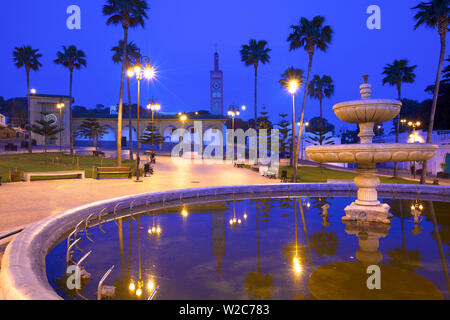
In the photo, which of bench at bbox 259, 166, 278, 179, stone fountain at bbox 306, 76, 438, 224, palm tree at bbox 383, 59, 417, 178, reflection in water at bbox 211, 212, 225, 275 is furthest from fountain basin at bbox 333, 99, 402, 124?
palm tree at bbox 383, 59, 417, 178

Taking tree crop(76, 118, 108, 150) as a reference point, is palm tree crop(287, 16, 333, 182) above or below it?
above

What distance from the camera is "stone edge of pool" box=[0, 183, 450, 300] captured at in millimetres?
3729

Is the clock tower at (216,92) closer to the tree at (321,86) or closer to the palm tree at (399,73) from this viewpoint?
the tree at (321,86)

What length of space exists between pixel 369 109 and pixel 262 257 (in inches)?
212

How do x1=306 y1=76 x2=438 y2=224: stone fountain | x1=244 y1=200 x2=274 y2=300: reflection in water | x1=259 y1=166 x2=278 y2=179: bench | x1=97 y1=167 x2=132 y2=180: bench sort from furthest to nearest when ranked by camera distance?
x1=259 y1=166 x2=278 y2=179: bench → x1=97 y1=167 x2=132 y2=180: bench → x1=306 y1=76 x2=438 y2=224: stone fountain → x1=244 y1=200 x2=274 y2=300: reflection in water

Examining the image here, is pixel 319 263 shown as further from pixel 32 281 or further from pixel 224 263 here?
pixel 32 281

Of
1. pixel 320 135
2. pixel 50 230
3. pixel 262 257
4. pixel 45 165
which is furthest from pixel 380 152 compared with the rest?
pixel 320 135

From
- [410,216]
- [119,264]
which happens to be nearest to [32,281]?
[119,264]

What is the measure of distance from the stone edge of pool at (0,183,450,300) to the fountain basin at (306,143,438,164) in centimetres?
611

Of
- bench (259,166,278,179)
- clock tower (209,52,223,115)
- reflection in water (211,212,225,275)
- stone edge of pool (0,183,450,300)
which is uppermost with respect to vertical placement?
clock tower (209,52,223,115)

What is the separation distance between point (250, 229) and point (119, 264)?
364cm

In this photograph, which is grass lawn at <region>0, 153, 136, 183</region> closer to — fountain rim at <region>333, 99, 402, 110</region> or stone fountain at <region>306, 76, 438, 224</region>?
stone fountain at <region>306, 76, 438, 224</region>
